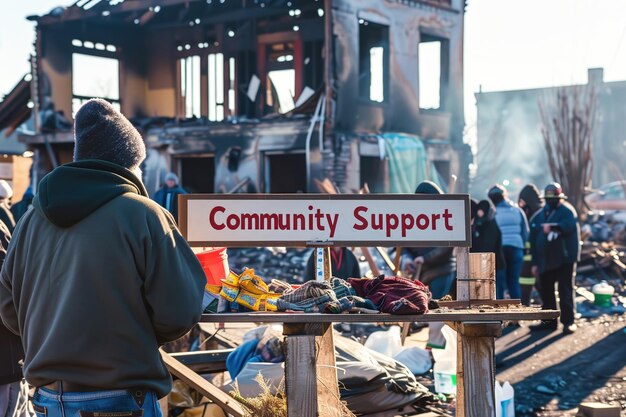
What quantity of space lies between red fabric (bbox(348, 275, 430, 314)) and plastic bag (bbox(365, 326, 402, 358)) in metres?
4.30

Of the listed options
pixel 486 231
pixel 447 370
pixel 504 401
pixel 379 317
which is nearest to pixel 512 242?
pixel 486 231

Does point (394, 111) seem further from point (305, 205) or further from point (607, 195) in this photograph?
point (305, 205)

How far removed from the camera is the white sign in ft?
15.6

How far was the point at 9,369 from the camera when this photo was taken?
5184mm

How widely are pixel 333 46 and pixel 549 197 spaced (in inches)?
395

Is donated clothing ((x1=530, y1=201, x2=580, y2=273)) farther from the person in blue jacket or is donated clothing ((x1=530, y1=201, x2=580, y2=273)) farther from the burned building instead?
the burned building

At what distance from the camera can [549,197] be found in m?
11.9

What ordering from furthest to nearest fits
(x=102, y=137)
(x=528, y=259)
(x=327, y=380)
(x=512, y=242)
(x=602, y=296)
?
(x=602, y=296)
(x=528, y=259)
(x=512, y=242)
(x=327, y=380)
(x=102, y=137)

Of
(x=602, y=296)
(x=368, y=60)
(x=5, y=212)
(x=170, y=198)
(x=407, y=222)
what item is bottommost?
(x=602, y=296)

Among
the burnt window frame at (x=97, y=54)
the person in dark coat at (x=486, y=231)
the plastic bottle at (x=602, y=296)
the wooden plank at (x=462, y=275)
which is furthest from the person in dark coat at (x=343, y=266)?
the burnt window frame at (x=97, y=54)

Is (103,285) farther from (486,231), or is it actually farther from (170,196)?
(170,196)

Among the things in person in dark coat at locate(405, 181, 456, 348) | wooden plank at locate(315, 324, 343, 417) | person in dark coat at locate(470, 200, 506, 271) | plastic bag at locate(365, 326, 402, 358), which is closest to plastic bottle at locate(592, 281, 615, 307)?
person in dark coat at locate(470, 200, 506, 271)

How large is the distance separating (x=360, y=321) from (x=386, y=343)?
4.87 meters

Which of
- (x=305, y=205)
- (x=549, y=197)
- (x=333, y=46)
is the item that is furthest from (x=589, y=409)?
(x=333, y=46)
